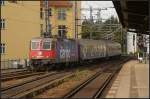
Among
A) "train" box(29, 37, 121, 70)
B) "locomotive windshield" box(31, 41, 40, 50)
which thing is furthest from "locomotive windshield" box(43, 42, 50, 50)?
"locomotive windshield" box(31, 41, 40, 50)

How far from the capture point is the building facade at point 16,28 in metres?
57.4

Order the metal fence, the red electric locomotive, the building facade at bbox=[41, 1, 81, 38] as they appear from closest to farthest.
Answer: the red electric locomotive < the metal fence < the building facade at bbox=[41, 1, 81, 38]

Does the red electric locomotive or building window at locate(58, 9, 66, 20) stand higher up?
building window at locate(58, 9, 66, 20)

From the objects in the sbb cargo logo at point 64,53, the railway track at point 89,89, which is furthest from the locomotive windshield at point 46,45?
the railway track at point 89,89

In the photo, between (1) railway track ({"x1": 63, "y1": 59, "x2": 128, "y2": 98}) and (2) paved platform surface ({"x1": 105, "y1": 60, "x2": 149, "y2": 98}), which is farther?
(1) railway track ({"x1": 63, "y1": 59, "x2": 128, "y2": 98})

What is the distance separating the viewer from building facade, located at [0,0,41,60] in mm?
57406

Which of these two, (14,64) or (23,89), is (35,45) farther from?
(23,89)

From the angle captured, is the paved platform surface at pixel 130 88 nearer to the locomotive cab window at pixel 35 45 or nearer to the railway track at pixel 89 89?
the railway track at pixel 89 89

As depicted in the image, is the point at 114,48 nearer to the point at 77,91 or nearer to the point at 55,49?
the point at 55,49

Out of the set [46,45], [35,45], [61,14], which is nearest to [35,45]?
[35,45]

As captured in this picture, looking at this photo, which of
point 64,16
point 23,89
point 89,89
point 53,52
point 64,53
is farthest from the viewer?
point 64,16

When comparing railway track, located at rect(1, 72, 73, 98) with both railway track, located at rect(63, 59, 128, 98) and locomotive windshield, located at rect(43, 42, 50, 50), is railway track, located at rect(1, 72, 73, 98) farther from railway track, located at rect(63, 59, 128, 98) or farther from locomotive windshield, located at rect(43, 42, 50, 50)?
locomotive windshield, located at rect(43, 42, 50, 50)

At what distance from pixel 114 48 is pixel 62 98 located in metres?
59.7

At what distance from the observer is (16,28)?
59375mm
